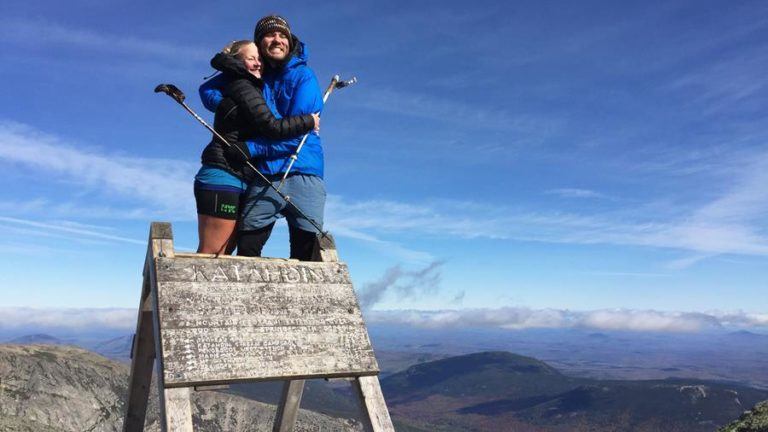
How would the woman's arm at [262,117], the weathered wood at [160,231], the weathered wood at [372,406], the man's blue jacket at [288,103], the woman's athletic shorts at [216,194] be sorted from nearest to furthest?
the weathered wood at [372,406] < the weathered wood at [160,231] < the woman's arm at [262,117] < the woman's athletic shorts at [216,194] < the man's blue jacket at [288,103]

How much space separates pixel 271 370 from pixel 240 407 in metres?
123

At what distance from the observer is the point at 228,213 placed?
6.38m

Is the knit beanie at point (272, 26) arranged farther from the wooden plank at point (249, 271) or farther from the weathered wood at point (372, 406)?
the weathered wood at point (372, 406)

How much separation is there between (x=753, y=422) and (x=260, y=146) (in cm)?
982

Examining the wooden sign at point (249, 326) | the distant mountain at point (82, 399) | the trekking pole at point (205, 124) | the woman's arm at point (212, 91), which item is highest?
the woman's arm at point (212, 91)

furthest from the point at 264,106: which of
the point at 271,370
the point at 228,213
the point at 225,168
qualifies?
the point at 271,370

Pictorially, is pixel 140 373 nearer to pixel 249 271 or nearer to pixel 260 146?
pixel 249 271

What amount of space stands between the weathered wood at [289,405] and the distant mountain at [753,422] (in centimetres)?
776

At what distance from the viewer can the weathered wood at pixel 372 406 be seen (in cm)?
525

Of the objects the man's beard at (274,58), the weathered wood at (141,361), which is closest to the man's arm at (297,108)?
the man's beard at (274,58)

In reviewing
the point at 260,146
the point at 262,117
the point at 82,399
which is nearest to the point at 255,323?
the point at 260,146

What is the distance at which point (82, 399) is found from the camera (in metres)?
105

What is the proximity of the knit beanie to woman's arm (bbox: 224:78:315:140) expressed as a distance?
31.5 inches

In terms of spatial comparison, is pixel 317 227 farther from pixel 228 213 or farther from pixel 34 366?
pixel 34 366
